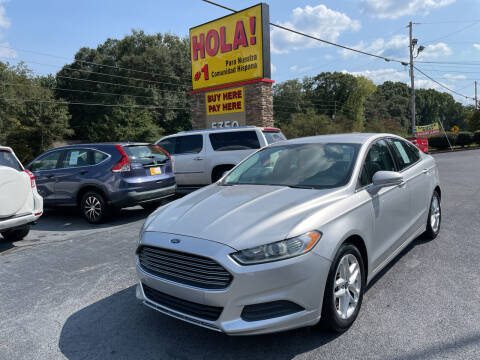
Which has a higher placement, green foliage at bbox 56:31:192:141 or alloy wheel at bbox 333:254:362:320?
green foliage at bbox 56:31:192:141

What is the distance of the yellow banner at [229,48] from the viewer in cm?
1470

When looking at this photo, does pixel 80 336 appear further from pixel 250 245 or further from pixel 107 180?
pixel 107 180

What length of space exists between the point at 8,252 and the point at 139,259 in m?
3.93

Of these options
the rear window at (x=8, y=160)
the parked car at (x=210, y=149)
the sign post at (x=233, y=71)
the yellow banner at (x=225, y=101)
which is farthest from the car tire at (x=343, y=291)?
the yellow banner at (x=225, y=101)

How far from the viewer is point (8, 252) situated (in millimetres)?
5777

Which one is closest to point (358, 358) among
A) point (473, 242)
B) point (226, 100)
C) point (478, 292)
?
point (478, 292)

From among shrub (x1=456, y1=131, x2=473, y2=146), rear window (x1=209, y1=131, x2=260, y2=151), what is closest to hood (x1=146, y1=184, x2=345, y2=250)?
rear window (x1=209, y1=131, x2=260, y2=151)

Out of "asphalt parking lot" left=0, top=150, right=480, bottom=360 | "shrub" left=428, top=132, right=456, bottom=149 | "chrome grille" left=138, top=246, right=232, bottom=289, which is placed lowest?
"shrub" left=428, top=132, right=456, bottom=149

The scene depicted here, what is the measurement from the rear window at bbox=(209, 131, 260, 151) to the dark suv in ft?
6.09

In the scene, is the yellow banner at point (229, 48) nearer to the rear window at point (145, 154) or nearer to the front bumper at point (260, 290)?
the rear window at point (145, 154)

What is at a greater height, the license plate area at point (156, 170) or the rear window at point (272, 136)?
the rear window at point (272, 136)

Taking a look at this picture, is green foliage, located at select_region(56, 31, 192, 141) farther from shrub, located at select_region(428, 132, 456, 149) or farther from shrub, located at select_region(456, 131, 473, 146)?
shrub, located at select_region(456, 131, 473, 146)

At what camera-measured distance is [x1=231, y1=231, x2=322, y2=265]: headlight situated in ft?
8.20

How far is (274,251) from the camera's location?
2.53m
